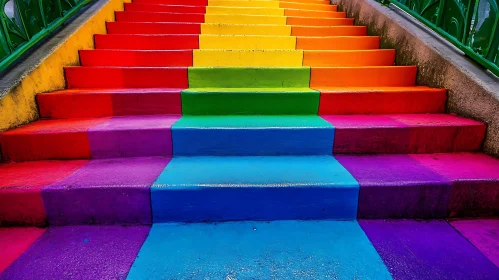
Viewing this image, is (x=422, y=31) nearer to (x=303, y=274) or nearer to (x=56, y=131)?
(x=303, y=274)

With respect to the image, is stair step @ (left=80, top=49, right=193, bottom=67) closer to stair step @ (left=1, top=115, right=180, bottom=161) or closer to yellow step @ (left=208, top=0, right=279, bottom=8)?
stair step @ (left=1, top=115, right=180, bottom=161)

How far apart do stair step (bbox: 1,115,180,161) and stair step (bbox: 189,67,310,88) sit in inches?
22.6

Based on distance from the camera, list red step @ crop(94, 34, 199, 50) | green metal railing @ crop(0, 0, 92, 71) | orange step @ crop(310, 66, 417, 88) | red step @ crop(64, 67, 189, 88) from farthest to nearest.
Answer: red step @ crop(94, 34, 199, 50) < orange step @ crop(310, 66, 417, 88) < red step @ crop(64, 67, 189, 88) < green metal railing @ crop(0, 0, 92, 71)

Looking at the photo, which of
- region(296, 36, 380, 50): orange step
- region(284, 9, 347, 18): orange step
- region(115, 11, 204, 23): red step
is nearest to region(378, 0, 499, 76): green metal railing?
region(296, 36, 380, 50): orange step

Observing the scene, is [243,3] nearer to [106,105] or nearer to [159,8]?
[159,8]

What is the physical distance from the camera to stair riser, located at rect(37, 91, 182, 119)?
5.53ft

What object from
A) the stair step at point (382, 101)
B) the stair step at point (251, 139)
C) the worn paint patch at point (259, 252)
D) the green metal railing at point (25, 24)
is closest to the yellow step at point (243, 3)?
the green metal railing at point (25, 24)

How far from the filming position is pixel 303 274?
0.98 meters

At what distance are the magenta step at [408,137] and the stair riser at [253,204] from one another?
39 cm

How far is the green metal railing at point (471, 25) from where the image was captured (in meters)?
1.62

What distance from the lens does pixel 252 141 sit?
1532mm

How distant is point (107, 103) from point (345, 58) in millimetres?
1829

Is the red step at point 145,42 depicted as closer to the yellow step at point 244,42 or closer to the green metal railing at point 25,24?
the yellow step at point 244,42

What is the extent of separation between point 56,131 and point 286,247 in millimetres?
1297
